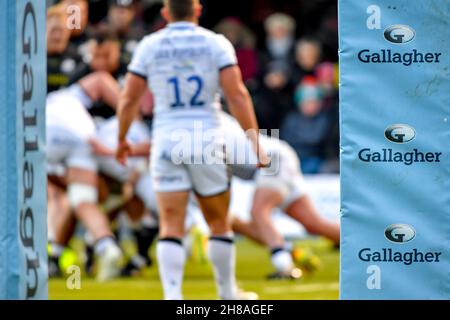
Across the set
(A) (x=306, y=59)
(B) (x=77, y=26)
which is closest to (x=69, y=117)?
(B) (x=77, y=26)

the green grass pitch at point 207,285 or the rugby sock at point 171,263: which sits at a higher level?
the green grass pitch at point 207,285

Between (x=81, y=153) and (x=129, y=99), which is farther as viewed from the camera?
(x=81, y=153)

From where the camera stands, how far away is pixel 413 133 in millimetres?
7793

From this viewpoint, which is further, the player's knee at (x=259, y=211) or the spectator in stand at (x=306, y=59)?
the spectator in stand at (x=306, y=59)

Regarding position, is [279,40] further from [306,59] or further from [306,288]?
[306,288]

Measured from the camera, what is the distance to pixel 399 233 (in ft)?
25.6

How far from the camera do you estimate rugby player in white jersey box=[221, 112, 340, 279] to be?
44.8ft

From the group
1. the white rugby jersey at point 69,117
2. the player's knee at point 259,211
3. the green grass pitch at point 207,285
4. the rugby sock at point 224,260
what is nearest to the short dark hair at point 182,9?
the rugby sock at point 224,260

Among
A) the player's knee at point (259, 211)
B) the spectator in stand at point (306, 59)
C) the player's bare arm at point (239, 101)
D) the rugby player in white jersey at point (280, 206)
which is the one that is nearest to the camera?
the player's bare arm at point (239, 101)

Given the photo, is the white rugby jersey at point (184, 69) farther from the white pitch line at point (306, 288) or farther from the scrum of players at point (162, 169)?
the white pitch line at point (306, 288)

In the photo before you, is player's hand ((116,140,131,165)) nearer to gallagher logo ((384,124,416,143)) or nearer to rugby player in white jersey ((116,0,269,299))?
rugby player in white jersey ((116,0,269,299))

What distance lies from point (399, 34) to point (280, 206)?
680cm

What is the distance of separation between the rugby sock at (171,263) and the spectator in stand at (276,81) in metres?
9.99

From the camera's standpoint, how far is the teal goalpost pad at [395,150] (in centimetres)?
776
